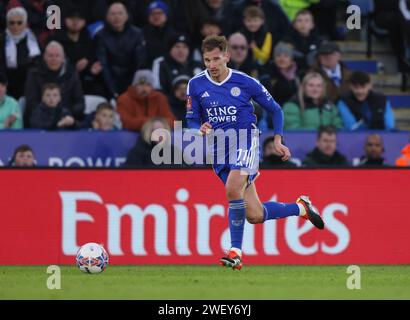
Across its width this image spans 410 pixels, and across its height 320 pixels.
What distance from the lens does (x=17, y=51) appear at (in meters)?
16.0

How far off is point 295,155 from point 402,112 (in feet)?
10.0

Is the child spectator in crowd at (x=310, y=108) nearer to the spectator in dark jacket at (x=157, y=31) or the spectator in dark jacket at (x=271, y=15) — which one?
the spectator in dark jacket at (x=271, y=15)

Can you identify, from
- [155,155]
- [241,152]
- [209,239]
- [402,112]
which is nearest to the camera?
[241,152]

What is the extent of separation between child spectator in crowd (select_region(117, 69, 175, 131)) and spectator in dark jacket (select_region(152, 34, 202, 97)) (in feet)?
1.65

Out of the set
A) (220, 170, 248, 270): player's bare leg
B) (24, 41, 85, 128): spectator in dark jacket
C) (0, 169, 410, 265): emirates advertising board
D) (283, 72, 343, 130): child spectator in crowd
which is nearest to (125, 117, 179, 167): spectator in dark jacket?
(24, 41, 85, 128): spectator in dark jacket

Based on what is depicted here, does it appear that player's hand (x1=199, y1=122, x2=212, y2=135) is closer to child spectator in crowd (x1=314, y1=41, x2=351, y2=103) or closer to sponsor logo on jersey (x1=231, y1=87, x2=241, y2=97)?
sponsor logo on jersey (x1=231, y1=87, x2=241, y2=97)

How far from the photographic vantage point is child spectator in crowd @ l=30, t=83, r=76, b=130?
15.4m

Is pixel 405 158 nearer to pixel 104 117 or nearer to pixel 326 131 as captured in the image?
pixel 326 131

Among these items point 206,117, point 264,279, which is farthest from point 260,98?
point 264,279

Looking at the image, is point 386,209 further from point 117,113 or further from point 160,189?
point 117,113

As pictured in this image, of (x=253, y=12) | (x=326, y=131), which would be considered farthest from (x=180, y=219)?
(x=253, y=12)

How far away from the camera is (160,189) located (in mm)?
13586

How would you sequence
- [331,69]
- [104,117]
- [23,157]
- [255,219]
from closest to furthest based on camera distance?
[255,219], [23,157], [104,117], [331,69]

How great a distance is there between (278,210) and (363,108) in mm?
4867
